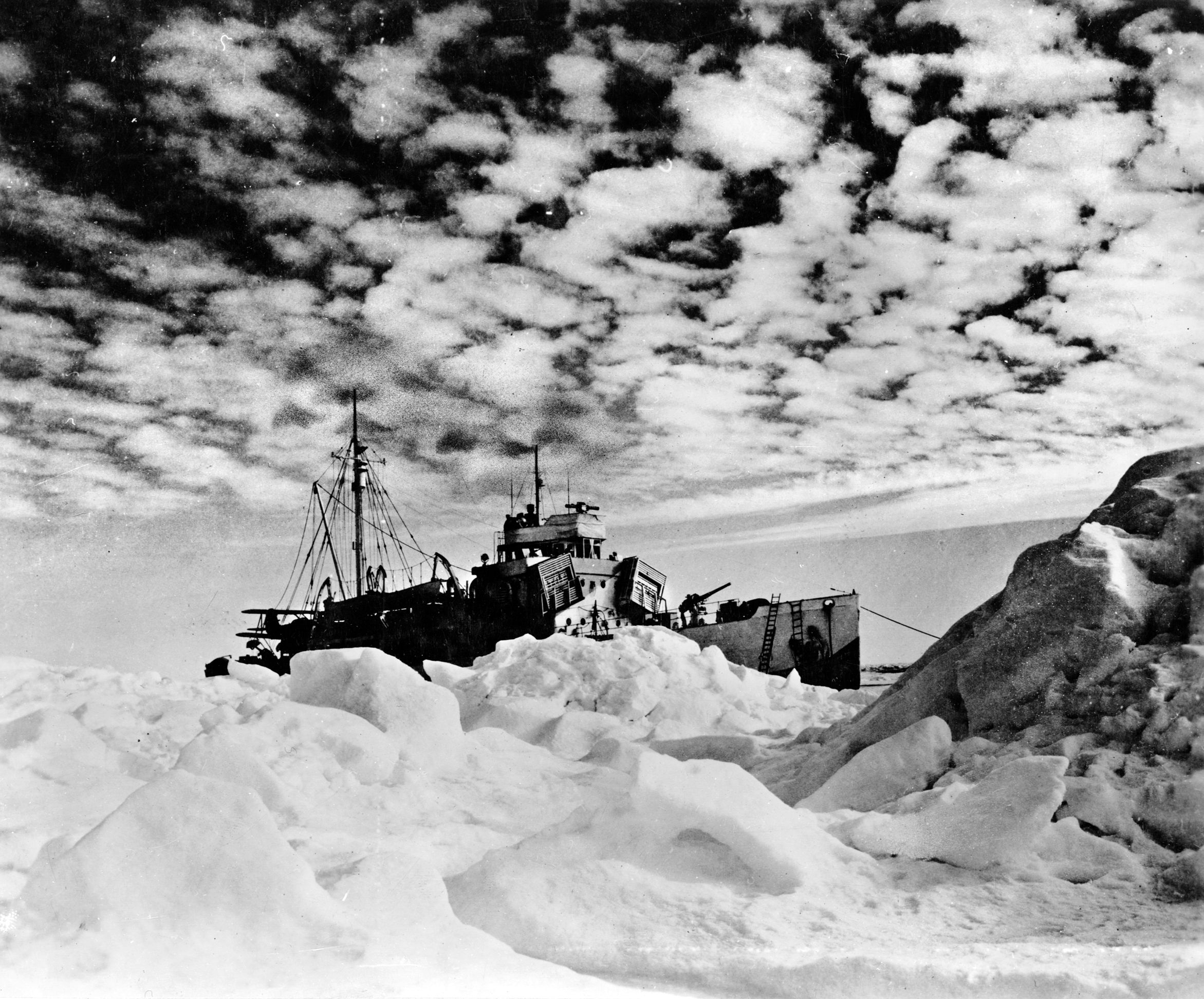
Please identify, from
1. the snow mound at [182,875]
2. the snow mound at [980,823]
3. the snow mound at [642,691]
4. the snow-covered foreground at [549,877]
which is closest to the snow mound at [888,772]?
the snow-covered foreground at [549,877]

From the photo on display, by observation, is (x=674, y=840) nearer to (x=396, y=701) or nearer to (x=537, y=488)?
(x=396, y=701)

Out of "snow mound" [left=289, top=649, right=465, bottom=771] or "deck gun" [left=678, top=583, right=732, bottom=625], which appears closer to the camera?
"snow mound" [left=289, top=649, right=465, bottom=771]

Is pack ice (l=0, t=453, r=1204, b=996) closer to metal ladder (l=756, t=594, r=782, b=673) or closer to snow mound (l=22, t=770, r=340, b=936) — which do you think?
snow mound (l=22, t=770, r=340, b=936)

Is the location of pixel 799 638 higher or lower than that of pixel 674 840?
lower

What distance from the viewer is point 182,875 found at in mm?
2523

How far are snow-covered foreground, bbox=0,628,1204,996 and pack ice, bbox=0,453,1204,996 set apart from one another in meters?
0.01

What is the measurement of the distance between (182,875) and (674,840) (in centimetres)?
176

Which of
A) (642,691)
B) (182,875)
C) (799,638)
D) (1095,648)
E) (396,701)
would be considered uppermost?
(1095,648)

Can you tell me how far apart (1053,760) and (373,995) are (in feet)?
8.91

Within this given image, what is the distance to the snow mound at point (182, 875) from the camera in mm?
2412

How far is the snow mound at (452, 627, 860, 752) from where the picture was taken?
6.47m

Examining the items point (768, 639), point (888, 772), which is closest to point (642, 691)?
point (888, 772)

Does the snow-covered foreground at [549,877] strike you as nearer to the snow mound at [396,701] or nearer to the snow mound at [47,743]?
the snow mound at [47,743]

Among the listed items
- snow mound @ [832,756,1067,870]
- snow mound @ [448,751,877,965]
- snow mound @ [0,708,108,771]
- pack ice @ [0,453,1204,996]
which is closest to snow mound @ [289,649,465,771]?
pack ice @ [0,453,1204,996]
